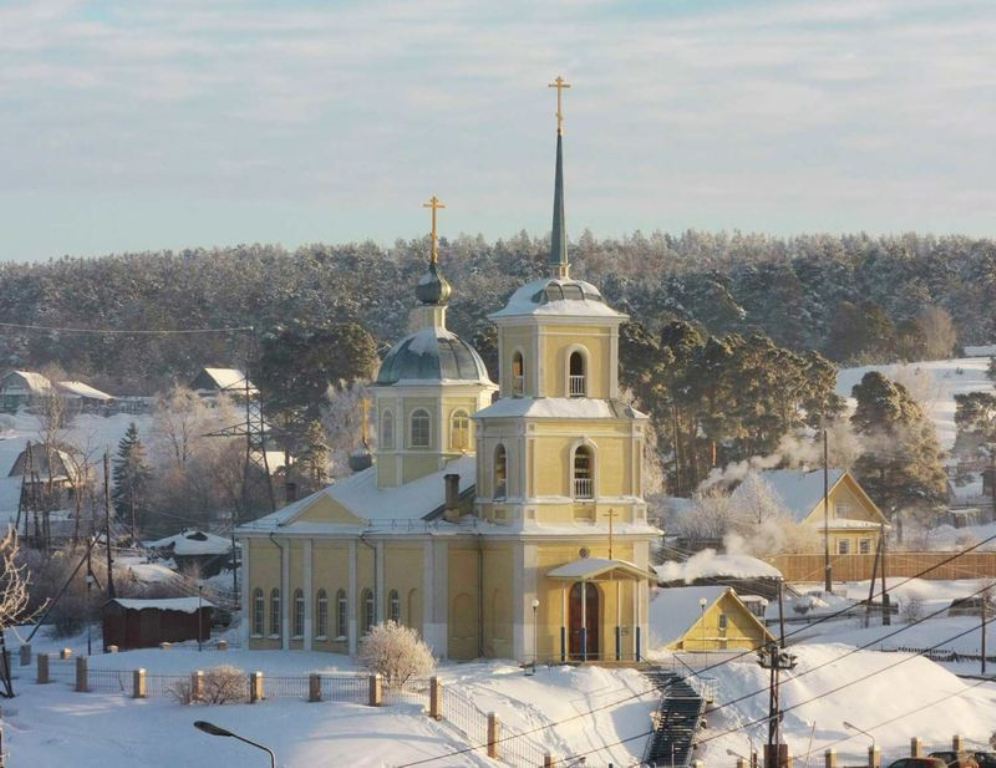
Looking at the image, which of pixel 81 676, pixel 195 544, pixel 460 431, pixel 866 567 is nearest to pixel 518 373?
pixel 460 431

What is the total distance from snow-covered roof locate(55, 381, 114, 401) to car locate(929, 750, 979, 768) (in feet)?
340

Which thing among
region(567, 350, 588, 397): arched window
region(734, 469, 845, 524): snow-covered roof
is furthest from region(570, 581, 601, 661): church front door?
region(734, 469, 845, 524): snow-covered roof

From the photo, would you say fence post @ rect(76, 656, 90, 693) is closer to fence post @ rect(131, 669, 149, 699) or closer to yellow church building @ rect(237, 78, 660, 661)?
fence post @ rect(131, 669, 149, 699)

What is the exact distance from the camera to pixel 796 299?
554 ft

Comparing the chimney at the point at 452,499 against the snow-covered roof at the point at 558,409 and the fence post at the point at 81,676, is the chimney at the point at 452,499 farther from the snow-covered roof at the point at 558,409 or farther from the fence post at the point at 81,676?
the fence post at the point at 81,676

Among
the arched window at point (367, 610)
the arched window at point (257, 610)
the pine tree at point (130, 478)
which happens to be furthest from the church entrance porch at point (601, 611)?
the pine tree at point (130, 478)

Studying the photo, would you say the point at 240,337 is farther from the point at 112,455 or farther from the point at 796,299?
the point at 112,455

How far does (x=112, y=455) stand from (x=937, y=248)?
80.2 meters

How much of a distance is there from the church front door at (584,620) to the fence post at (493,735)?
325 inches

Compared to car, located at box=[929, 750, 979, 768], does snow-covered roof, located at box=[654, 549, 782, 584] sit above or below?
above

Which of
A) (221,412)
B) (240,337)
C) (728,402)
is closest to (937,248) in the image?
(240,337)

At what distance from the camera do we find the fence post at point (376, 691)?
187ft

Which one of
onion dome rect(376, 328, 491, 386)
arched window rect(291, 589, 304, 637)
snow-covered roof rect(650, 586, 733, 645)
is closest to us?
arched window rect(291, 589, 304, 637)

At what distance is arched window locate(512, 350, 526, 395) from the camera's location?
6600 centimetres
